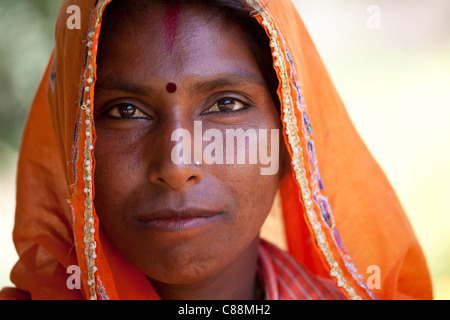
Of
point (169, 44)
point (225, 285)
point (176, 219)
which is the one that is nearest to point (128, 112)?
point (169, 44)

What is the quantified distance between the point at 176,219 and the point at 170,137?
24cm

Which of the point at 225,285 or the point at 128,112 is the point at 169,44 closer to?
the point at 128,112

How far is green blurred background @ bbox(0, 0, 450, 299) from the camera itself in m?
4.98

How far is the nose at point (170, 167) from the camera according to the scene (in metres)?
1.54

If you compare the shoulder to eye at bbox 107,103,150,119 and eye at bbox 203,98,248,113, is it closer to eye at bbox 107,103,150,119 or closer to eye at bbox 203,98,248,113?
eye at bbox 107,103,150,119

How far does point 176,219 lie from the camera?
5.26 feet

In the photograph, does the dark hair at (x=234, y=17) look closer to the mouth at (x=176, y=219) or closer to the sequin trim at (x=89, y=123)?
the sequin trim at (x=89, y=123)

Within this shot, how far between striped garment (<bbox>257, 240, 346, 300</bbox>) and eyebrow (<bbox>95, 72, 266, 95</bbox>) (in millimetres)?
760

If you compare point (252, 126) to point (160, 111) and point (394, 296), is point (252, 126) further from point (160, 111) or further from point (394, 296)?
point (394, 296)

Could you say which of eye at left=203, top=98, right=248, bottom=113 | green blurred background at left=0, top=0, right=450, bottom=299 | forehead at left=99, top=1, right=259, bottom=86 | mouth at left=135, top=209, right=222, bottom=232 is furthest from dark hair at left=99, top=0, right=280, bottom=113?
green blurred background at left=0, top=0, right=450, bottom=299

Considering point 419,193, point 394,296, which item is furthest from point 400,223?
point 419,193

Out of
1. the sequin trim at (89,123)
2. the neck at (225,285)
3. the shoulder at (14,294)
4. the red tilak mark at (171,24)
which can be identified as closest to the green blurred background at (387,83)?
the shoulder at (14,294)

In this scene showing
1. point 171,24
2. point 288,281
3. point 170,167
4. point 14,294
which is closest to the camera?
point 170,167

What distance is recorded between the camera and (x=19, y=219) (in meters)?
1.99
